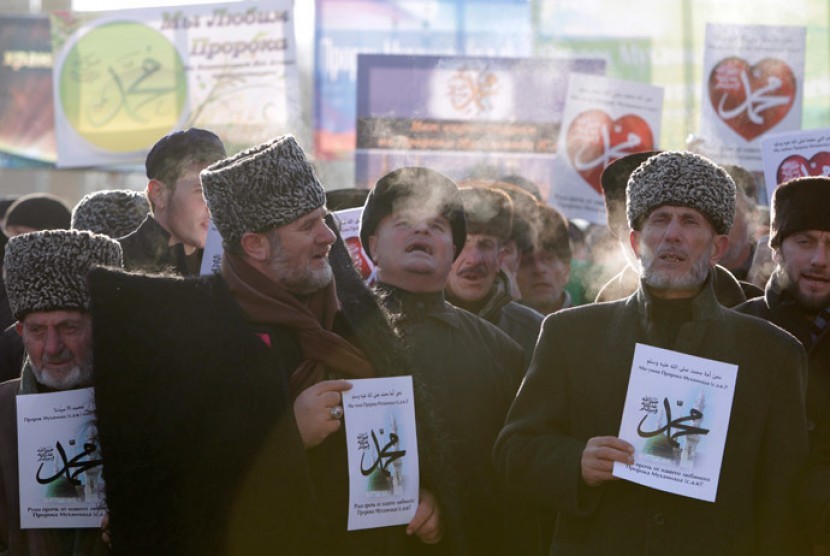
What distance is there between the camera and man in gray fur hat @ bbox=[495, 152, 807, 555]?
3973 mm

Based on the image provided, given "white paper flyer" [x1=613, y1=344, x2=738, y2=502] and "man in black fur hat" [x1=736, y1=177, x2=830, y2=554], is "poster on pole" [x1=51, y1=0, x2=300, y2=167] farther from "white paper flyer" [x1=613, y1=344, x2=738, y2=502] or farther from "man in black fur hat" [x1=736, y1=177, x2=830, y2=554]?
"white paper flyer" [x1=613, y1=344, x2=738, y2=502]

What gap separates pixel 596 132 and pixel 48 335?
15.4 ft

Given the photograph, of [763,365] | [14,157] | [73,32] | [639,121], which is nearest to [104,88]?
[73,32]

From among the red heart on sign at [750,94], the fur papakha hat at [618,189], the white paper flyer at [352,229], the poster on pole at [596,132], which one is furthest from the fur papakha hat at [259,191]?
the red heart on sign at [750,94]

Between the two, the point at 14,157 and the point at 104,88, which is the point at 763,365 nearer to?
the point at 104,88

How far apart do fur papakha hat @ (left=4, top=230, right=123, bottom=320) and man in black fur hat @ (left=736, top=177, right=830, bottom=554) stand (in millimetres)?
2270

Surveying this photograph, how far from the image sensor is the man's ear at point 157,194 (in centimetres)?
538

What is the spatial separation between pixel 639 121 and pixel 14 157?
42.0 feet

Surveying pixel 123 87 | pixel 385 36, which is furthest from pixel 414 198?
pixel 385 36


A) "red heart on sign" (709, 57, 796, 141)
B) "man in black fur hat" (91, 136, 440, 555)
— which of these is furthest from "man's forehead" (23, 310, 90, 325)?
"red heart on sign" (709, 57, 796, 141)

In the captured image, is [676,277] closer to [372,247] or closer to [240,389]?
[372,247]

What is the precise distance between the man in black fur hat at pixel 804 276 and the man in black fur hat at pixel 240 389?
5.04 ft

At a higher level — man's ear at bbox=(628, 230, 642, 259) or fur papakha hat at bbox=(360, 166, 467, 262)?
fur papakha hat at bbox=(360, 166, 467, 262)

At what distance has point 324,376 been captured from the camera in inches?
156
